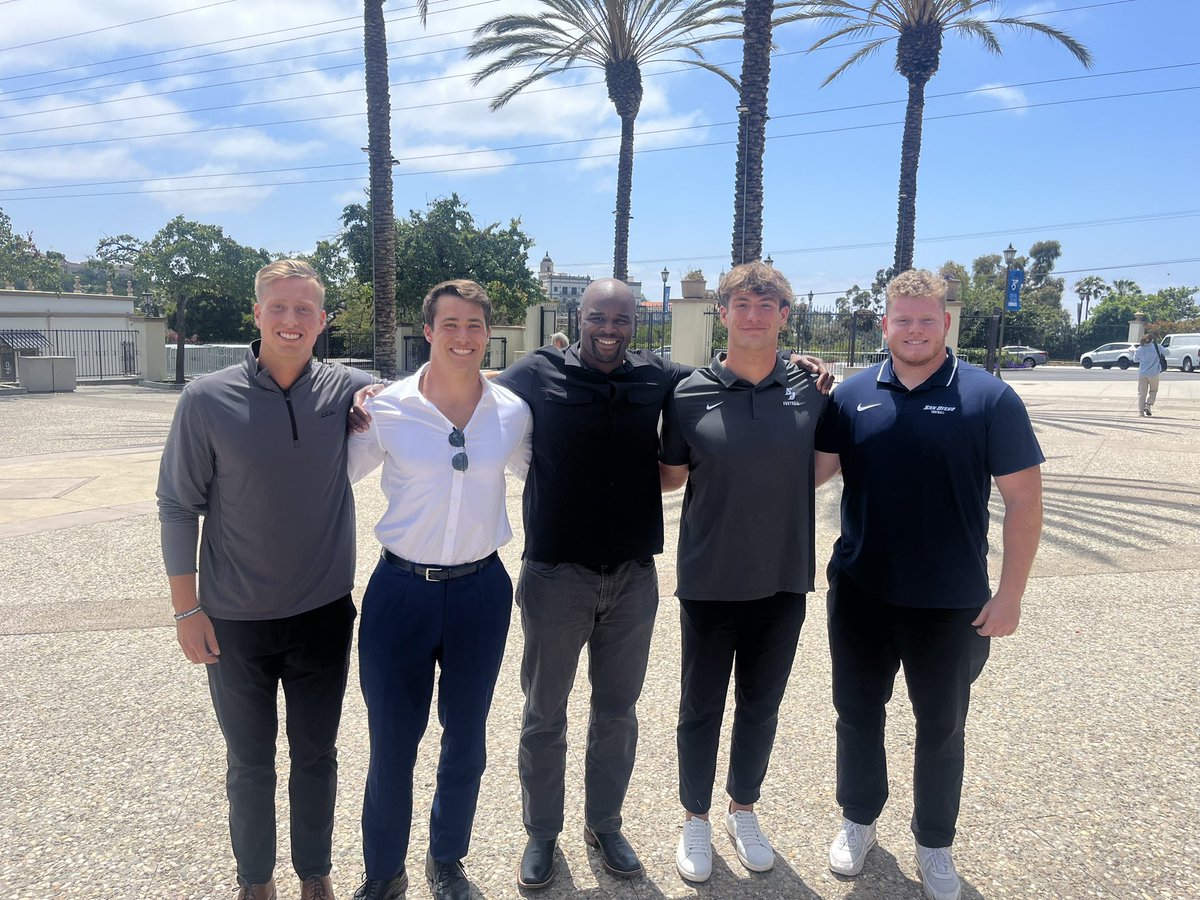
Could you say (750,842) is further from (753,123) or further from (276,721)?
(753,123)

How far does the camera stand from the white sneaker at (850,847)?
8.67ft

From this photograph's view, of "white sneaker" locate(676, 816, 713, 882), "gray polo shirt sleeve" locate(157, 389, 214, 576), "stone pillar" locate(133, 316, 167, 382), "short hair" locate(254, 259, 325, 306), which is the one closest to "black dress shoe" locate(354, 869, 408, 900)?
"white sneaker" locate(676, 816, 713, 882)

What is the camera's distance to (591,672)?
9.13ft

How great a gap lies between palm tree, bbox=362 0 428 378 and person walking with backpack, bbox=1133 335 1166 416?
15.2 metres

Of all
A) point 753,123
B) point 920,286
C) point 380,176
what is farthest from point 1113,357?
point 920,286

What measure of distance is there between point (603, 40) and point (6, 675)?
1819 centimetres

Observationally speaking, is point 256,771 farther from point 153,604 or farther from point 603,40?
point 603,40

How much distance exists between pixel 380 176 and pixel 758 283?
1380cm

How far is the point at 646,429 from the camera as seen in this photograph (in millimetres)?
2654

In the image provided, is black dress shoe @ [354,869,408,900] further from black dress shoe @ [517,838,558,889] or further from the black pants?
black dress shoe @ [517,838,558,889]

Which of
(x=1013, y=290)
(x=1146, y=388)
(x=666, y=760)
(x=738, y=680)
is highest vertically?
(x=1013, y=290)

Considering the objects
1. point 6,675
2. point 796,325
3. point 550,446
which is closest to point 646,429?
point 550,446

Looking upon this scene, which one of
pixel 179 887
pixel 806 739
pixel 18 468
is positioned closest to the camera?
pixel 179 887

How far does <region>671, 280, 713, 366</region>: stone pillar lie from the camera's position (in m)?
18.2
